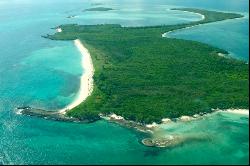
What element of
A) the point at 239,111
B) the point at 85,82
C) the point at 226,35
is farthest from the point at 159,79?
the point at 226,35

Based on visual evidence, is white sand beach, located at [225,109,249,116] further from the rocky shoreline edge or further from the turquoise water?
the turquoise water

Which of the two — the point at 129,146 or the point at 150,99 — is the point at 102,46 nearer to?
the point at 150,99

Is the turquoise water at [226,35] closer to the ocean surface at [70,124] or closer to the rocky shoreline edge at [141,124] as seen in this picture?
the ocean surface at [70,124]

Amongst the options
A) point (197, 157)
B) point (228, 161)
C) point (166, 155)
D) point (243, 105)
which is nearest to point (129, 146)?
point (166, 155)

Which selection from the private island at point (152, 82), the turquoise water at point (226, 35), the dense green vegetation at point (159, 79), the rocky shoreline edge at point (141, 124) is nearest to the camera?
the rocky shoreline edge at point (141, 124)

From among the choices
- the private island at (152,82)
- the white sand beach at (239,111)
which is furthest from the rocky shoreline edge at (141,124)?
the private island at (152,82)

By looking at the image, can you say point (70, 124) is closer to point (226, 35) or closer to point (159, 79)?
point (159, 79)

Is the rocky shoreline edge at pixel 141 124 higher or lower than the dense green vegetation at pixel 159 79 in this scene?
lower
